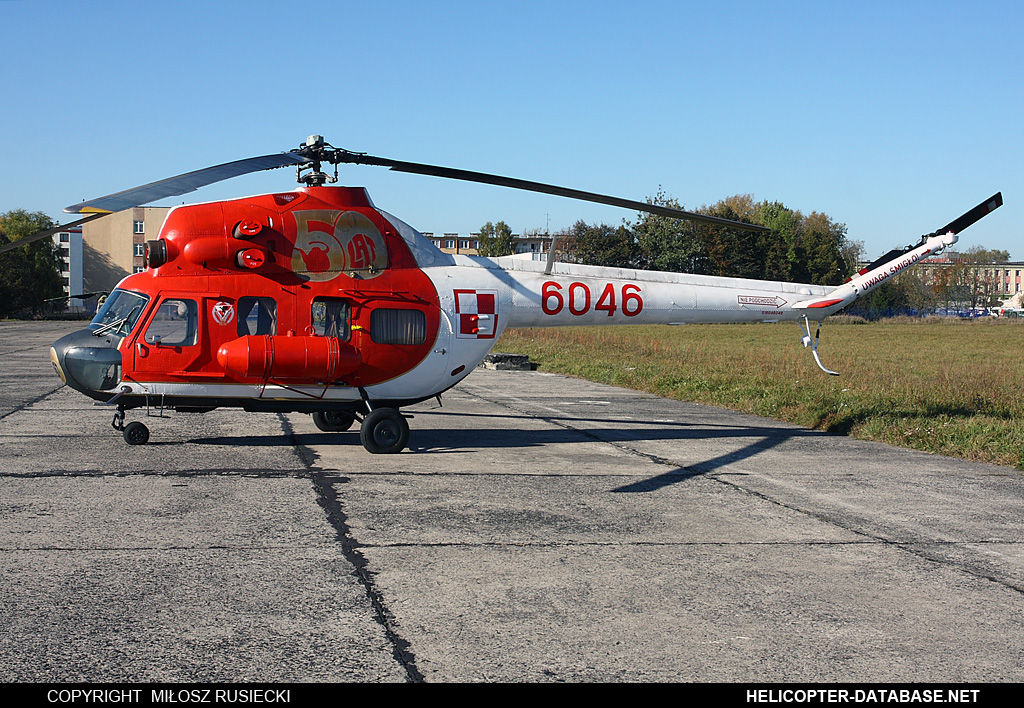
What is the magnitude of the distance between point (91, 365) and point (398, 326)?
3.60 meters

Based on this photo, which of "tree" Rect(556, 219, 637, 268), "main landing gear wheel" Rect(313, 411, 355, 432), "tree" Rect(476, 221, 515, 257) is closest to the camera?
"main landing gear wheel" Rect(313, 411, 355, 432)

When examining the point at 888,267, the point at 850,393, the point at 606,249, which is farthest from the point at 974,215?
the point at 606,249

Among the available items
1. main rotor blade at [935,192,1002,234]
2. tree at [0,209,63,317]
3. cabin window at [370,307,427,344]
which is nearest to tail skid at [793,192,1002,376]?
main rotor blade at [935,192,1002,234]

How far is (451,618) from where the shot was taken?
5.25 meters

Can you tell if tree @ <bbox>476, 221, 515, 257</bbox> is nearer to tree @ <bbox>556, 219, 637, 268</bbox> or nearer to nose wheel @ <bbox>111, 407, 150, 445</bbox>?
tree @ <bbox>556, 219, 637, 268</bbox>

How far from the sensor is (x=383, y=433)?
11.2 metres

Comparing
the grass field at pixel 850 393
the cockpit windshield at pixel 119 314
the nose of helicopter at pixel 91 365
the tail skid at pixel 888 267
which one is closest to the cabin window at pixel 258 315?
the cockpit windshield at pixel 119 314

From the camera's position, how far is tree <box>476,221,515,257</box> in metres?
118

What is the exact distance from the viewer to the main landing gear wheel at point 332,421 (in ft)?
41.9

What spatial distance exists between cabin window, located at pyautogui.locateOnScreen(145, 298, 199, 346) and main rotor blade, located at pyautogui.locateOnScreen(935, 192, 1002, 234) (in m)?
10.7

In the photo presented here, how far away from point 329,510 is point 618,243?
232 ft

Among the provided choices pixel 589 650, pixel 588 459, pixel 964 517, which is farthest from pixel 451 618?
pixel 588 459

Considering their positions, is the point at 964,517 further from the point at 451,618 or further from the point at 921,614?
the point at 451,618

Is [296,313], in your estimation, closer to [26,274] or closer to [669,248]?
[669,248]
